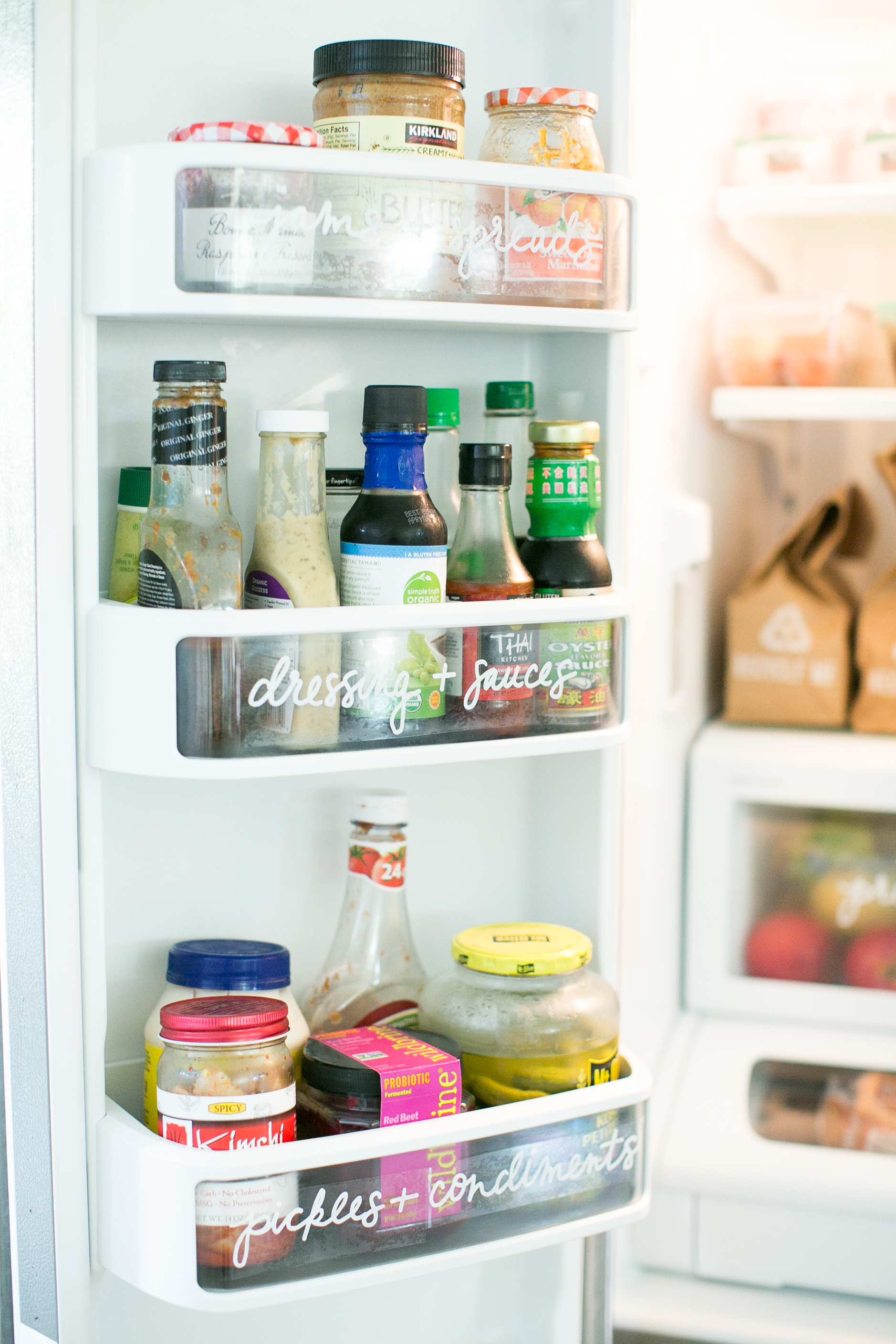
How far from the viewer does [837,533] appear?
171 cm

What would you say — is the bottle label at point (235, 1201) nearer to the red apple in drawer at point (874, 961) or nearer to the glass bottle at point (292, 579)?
the glass bottle at point (292, 579)

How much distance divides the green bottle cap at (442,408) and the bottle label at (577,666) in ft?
0.55

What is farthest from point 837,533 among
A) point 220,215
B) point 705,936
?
point 220,215

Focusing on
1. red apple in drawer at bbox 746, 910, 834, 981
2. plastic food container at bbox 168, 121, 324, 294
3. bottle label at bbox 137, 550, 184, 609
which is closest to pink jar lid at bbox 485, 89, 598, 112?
plastic food container at bbox 168, 121, 324, 294

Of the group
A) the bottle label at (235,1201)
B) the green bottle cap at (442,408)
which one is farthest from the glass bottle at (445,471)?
the bottle label at (235,1201)

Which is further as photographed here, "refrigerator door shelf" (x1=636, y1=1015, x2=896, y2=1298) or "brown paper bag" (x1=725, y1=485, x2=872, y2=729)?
"brown paper bag" (x1=725, y1=485, x2=872, y2=729)

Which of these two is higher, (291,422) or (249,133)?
(249,133)

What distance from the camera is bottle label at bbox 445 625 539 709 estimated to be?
84cm

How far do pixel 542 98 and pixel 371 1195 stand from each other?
0.73m

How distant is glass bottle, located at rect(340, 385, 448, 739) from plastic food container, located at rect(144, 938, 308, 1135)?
6.8 inches

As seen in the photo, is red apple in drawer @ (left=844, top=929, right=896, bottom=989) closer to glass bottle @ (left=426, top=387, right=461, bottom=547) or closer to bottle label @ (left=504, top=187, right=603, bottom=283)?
glass bottle @ (left=426, top=387, right=461, bottom=547)

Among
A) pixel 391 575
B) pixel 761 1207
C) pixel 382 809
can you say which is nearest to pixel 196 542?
pixel 391 575

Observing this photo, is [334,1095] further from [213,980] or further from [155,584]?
[155,584]

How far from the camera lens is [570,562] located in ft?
2.94
